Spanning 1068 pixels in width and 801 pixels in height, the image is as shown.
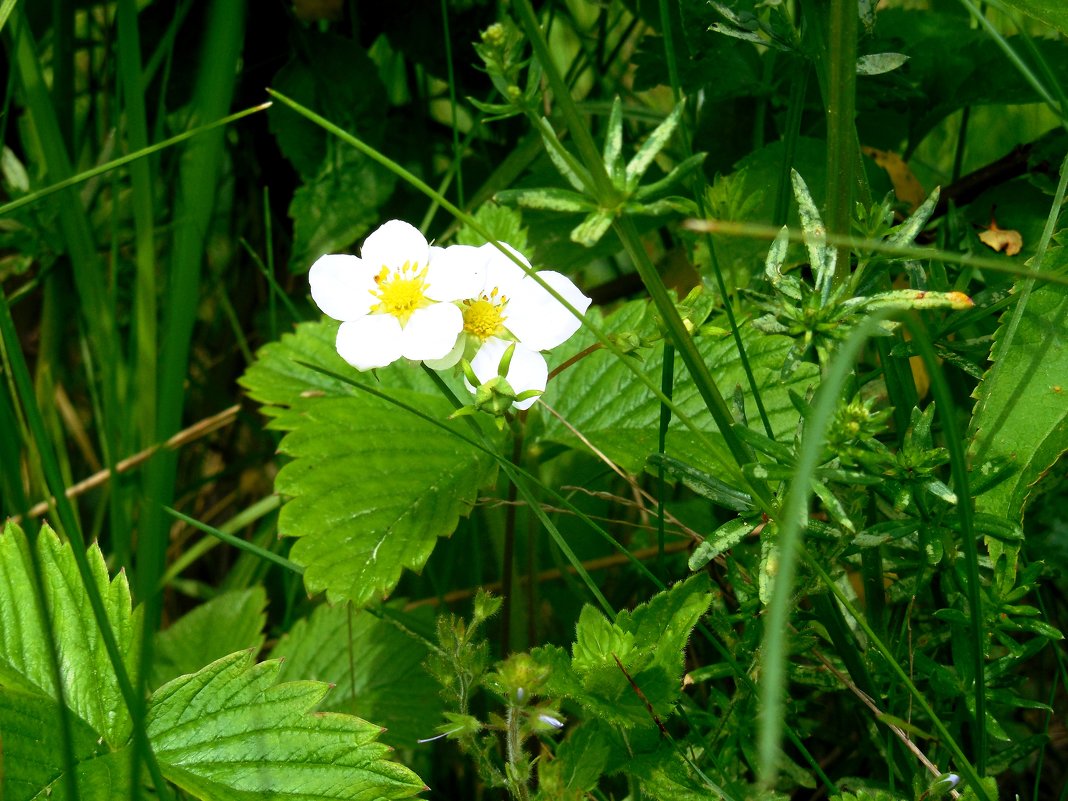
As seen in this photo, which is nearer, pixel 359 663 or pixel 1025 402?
pixel 1025 402

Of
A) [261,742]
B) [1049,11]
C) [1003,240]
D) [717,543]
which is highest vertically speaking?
[1049,11]

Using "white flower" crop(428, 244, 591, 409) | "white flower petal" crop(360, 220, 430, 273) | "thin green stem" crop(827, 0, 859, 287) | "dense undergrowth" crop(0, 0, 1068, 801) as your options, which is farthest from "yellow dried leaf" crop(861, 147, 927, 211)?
"white flower petal" crop(360, 220, 430, 273)

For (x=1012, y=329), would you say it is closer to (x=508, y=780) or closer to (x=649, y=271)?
(x=649, y=271)

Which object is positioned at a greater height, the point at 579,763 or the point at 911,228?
the point at 911,228

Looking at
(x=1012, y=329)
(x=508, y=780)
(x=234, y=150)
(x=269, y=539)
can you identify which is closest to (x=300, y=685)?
(x=508, y=780)

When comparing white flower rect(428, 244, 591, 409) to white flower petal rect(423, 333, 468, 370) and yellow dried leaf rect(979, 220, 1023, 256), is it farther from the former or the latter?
yellow dried leaf rect(979, 220, 1023, 256)

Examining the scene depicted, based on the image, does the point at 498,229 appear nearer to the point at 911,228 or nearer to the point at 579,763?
the point at 911,228

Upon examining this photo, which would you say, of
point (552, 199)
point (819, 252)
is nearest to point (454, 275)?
point (552, 199)
